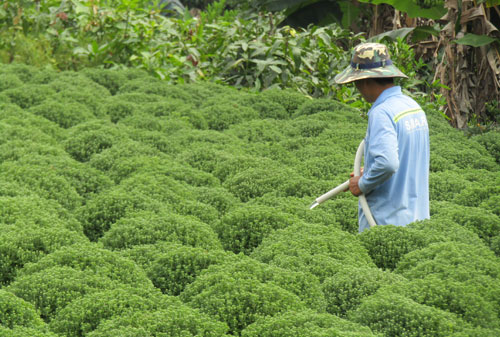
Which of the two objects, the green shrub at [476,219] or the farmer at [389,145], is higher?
the farmer at [389,145]

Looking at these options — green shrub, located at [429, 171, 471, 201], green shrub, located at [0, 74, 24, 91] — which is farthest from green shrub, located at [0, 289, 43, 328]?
green shrub, located at [0, 74, 24, 91]

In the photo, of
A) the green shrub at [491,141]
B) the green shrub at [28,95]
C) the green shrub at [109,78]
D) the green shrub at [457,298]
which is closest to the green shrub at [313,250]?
the green shrub at [457,298]

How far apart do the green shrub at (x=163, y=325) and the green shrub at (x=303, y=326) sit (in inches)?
7.0

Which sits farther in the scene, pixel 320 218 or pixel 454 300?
pixel 320 218

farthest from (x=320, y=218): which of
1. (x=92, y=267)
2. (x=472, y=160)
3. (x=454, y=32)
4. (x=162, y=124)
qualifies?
(x=454, y=32)

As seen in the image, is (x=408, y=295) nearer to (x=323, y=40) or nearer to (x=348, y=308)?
(x=348, y=308)

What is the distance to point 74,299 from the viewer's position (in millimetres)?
3625

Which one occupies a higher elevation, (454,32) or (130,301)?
(454,32)

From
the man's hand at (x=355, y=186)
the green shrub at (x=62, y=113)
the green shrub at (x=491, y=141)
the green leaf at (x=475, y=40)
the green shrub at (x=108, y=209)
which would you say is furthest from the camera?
the green leaf at (x=475, y=40)

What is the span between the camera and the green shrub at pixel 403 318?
3.30 meters

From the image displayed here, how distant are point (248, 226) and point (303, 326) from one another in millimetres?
1482

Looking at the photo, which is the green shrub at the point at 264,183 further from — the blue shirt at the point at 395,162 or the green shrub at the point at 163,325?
the green shrub at the point at 163,325

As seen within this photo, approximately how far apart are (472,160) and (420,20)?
3.83 metres

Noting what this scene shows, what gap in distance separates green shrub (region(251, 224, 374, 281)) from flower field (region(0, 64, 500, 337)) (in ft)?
0.04
